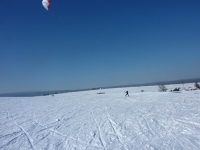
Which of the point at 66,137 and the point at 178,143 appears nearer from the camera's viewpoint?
the point at 178,143

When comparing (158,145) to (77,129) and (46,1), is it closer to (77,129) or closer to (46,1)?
(77,129)

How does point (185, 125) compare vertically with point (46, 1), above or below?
below

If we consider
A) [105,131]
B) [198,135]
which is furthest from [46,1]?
[198,135]

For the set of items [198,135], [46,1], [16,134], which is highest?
[46,1]

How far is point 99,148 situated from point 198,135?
3.97 m

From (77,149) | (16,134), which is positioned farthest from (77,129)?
(16,134)

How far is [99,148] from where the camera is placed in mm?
4789

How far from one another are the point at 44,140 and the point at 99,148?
2.46 meters

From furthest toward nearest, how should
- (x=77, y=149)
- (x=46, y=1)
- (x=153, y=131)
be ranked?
(x=46, y=1)
(x=153, y=131)
(x=77, y=149)

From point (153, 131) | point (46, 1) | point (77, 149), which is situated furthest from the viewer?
point (46, 1)

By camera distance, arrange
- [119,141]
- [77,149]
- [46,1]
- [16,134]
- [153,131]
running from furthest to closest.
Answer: [46,1], [16,134], [153,131], [119,141], [77,149]

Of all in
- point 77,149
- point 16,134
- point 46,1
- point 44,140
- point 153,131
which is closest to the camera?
point 77,149

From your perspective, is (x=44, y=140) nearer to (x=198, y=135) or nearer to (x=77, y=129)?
(x=77, y=129)

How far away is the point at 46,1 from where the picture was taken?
10844 millimetres
